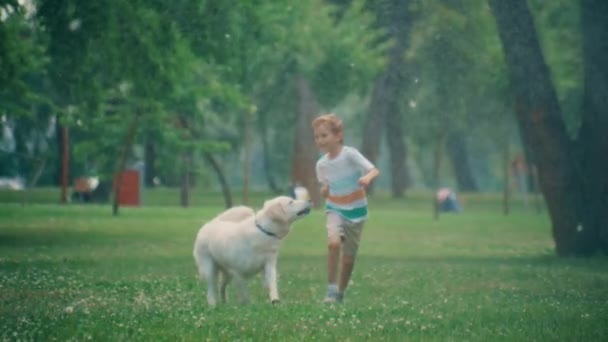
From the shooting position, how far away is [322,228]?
35.2 metres

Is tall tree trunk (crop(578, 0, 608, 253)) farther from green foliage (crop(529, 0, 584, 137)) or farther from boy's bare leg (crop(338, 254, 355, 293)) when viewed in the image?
green foliage (crop(529, 0, 584, 137))

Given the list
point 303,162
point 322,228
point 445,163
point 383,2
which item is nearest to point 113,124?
point 322,228

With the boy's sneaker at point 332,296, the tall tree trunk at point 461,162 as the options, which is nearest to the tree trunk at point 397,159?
the tall tree trunk at point 461,162

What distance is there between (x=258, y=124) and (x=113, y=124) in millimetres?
22737

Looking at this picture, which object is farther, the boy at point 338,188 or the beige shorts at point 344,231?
the beige shorts at point 344,231

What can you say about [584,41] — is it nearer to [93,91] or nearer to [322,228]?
[93,91]

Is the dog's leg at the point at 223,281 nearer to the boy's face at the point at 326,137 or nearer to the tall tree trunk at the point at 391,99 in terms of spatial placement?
the boy's face at the point at 326,137

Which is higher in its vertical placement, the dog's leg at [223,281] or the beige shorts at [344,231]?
the beige shorts at [344,231]

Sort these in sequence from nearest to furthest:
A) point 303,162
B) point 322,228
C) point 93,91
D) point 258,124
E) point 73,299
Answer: point 73,299
point 93,91
point 322,228
point 303,162
point 258,124

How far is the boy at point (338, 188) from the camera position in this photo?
42.2 ft

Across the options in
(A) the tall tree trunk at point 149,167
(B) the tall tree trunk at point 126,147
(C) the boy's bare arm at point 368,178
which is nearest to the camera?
(C) the boy's bare arm at point 368,178

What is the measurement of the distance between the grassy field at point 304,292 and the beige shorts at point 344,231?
0.64 metres

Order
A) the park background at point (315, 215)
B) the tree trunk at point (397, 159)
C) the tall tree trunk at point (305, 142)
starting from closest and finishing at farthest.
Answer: the park background at point (315, 215) → the tall tree trunk at point (305, 142) → the tree trunk at point (397, 159)

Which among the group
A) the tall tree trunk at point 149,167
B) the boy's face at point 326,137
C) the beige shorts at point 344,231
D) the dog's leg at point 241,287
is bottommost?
the dog's leg at point 241,287
